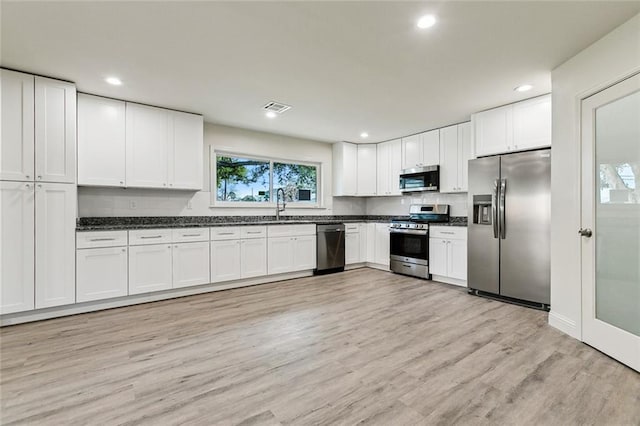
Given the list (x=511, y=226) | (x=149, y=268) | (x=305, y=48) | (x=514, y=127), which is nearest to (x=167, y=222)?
(x=149, y=268)

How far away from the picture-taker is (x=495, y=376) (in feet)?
6.57

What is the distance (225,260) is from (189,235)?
0.60 m

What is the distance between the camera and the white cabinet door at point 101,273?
3.24m

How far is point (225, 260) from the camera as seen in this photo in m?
4.22

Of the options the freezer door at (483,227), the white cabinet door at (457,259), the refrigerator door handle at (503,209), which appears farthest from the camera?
the white cabinet door at (457,259)

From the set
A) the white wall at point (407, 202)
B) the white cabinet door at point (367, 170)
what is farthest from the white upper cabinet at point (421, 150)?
the white cabinet door at point (367, 170)

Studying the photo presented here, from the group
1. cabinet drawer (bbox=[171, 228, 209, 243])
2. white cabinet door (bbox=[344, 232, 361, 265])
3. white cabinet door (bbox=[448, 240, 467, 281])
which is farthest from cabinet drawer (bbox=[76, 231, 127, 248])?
white cabinet door (bbox=[448, 240, 467, 281])

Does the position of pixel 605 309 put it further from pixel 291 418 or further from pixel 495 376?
pixel 291 418

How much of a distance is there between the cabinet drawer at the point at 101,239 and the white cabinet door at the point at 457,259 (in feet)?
14.2

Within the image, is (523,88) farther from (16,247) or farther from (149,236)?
(16,247)

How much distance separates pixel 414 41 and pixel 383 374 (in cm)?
250

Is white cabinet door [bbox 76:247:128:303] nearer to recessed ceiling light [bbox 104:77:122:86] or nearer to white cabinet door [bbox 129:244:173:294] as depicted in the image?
white cabinet door [bbox 129:244:173:294]

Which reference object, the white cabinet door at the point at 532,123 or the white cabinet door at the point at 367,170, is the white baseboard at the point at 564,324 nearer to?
the white cabinet door at the point at 532,123

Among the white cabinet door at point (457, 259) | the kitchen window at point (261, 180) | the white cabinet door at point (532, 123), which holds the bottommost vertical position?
the white cabinet door at point (457, 259)
